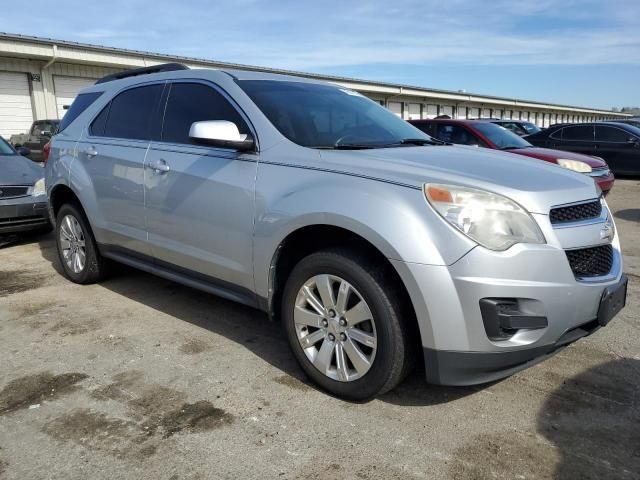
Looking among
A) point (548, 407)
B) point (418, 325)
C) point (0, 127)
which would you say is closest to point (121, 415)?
point (418, 325)

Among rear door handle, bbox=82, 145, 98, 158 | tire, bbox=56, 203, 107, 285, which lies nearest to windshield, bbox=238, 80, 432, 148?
rear door handle, bbox=82, 145, 98, 158

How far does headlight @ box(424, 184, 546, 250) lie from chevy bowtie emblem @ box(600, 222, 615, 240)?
55cm

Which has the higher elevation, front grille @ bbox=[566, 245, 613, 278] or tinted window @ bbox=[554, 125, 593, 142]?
tinted window @ bbox=[554, 125, 593, 142]

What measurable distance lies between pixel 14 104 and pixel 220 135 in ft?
63.2

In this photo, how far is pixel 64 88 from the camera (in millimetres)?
20125

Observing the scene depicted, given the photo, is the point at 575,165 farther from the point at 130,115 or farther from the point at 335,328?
the point at 335,328

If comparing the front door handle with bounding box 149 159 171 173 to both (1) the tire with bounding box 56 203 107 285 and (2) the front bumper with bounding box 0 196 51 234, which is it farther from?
(2) the front bumper with bounding box 0 196 51 234

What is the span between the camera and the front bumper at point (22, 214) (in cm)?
640

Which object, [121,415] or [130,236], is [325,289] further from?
[130,236]

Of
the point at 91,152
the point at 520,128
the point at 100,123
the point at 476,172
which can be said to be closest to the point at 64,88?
the point at 520,128

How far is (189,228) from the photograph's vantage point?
11.8 feet

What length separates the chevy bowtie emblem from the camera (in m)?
2.85

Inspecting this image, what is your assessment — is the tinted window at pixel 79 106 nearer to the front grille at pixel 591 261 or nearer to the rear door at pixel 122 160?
the rear door at pixel 122 160

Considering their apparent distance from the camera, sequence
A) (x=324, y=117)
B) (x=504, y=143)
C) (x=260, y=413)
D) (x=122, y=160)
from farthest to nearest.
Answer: (x=504, y=143) → (x=122, y=160) → (x=324, y=117) → (x=260, y=413)
